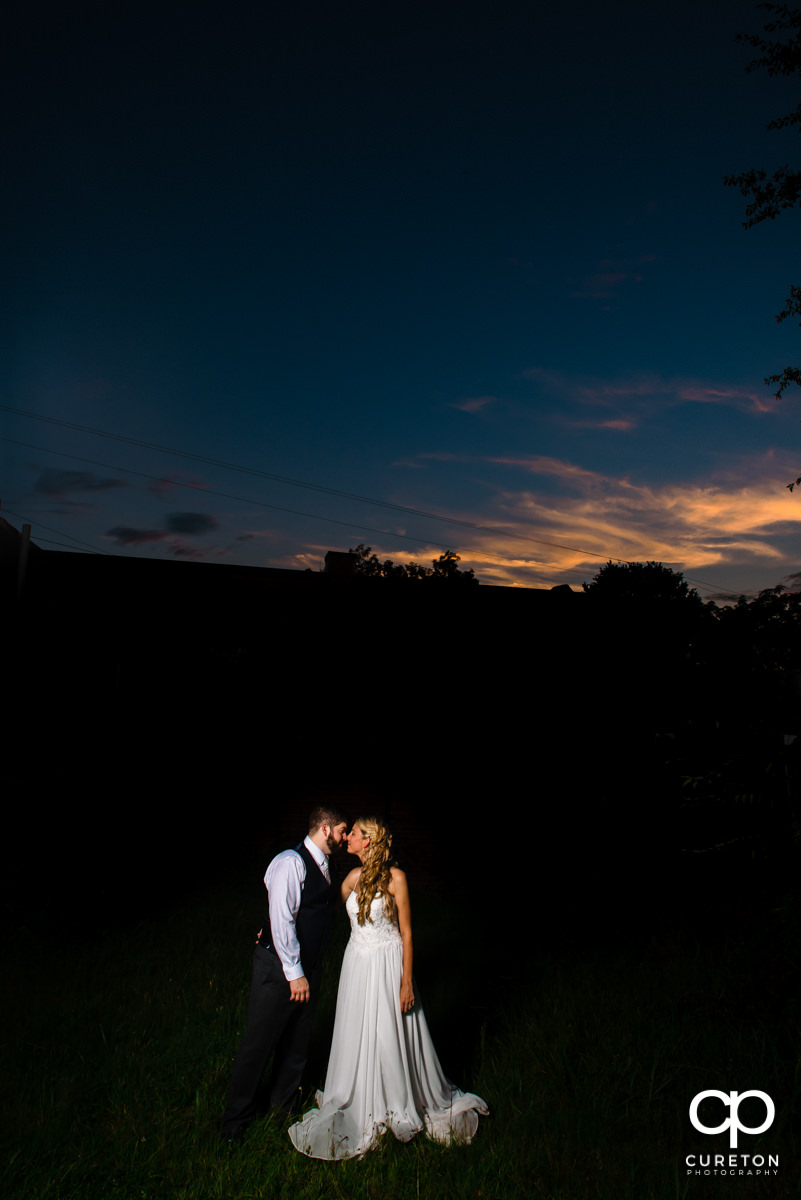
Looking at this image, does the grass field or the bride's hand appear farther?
the bride's hand

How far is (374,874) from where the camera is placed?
4.92 meters

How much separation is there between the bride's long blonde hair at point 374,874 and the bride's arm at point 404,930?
0.15 feet

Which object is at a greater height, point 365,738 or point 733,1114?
point 365,738

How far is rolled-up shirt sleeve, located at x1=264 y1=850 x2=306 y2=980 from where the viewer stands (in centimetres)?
470

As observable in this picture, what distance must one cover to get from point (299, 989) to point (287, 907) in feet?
1.60

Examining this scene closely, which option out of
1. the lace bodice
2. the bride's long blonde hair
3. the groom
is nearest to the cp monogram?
the lace bodice

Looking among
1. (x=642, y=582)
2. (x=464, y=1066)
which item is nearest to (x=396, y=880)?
(x=464, y=1066)

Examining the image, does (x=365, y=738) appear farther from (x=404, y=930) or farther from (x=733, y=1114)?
(x=733, y=1114)

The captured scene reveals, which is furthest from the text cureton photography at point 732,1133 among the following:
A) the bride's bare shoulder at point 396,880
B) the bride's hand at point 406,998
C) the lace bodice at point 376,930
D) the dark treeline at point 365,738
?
the dark treeline at point 365,738

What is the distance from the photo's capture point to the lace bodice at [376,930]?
4.92m

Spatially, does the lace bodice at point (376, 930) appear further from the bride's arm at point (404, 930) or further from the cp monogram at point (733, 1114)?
the cp monogram at point (733, 1114)

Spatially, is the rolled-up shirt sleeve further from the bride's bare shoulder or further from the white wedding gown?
the bride's bare shoulder

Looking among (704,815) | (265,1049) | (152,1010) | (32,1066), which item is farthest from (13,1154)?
(704,815)

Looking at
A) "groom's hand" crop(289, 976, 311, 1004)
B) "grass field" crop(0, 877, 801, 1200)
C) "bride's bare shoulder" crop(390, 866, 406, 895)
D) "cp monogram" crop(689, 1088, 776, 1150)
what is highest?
"bride's bare shoulder" crop(390, 866, 406, 895)
